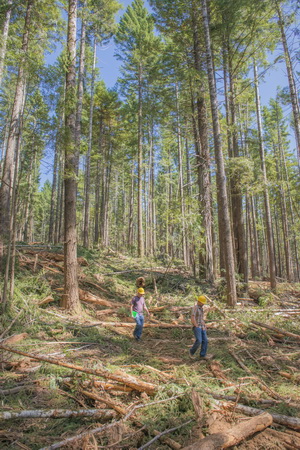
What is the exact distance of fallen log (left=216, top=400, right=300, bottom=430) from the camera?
3.47 m

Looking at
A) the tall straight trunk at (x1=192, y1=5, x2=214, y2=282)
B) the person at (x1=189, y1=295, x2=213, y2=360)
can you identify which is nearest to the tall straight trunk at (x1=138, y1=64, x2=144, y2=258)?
the tall straight trunk at (x1=192, y1=5, x2=214, y2=282)

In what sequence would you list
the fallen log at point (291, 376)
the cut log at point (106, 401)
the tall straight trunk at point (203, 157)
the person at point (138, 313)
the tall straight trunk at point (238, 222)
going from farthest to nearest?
1. the tall straight trunk at point (238, 222)
2. the tall straight trunk at point (203, 157)
3. the person at point (138, 313)
4. the fallen log at point (291, 376)
5. the cut log at point (106, 401)

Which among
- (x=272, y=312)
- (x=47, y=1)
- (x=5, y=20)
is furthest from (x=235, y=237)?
(x=5, y=20)

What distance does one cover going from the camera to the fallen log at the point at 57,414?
3.22 metres

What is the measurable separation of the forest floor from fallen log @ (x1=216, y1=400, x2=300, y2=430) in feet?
0.05

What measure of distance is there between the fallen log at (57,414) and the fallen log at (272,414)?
163cm

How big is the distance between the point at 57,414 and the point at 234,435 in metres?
2.19

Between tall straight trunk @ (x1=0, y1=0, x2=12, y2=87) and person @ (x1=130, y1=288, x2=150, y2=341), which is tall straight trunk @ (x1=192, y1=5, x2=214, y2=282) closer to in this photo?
person @ (x1=130, y1=288, x2=150, y2=341)

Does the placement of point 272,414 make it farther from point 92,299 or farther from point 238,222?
point 238,222

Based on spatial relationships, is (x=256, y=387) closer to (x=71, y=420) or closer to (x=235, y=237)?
(x=71, y=420)

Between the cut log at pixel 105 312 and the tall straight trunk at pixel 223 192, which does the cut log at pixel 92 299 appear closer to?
the cut log at pixel 105 312

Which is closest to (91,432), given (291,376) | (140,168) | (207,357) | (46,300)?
(207,357)

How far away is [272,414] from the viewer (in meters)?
3.64

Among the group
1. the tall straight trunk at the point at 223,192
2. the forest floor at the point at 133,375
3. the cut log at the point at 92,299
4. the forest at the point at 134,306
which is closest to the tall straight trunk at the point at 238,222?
the forest at the point at 134,306
